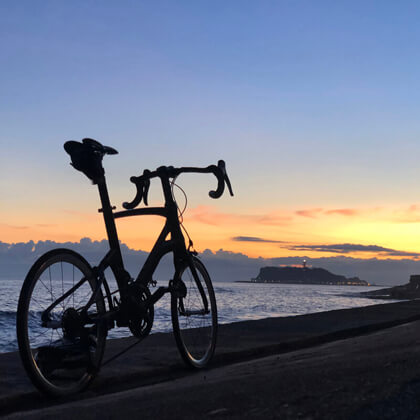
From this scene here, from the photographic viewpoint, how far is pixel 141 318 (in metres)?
3.54

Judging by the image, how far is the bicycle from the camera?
2.97 meters

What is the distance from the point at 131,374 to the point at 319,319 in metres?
4.34

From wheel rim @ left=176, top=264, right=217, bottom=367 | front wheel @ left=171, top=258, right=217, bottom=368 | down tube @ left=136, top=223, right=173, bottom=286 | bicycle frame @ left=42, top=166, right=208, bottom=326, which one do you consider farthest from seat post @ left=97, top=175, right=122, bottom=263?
wheel rim @ left=176, top=264, right=217, bottom=367

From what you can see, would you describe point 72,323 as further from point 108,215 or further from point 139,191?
point 139,191

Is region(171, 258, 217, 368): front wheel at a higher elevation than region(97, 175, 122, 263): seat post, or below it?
below

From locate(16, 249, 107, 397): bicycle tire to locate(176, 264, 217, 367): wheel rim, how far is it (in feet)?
3.05

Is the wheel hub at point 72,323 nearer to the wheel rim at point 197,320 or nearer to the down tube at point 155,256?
the down tube at point 155,256

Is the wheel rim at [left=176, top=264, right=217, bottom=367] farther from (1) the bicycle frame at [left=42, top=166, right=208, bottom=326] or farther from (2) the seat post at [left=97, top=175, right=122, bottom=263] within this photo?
(2) the seat post at [left=97, top=175, right=122, bottom=263]

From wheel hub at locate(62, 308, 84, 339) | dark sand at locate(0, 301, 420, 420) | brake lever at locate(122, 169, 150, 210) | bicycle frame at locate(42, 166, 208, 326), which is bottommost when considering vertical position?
dark sand at locate(0, 301, 420, 420)

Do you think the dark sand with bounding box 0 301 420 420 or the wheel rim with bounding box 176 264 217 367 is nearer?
the dark sand with bounding box 0 301 420 420

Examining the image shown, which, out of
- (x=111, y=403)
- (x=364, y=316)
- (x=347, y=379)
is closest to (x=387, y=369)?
(x=347, y=379)

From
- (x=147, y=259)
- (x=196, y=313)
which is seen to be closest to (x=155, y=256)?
(x=147, y=259)

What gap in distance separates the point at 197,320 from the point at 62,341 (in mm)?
1547

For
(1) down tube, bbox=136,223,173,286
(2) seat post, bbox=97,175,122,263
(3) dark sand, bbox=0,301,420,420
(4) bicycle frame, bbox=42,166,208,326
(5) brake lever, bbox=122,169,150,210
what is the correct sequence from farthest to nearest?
(5) brake lever, bbox=122,169,150,210
(1) down tube, bbox=136,223,173,286
(2) seat post, bbox=97,175,122,263
(4) bicycle frame, bbox=42,166,208,326
(3) dark sand, bbox=0,301,420,420
